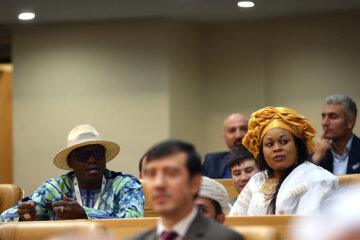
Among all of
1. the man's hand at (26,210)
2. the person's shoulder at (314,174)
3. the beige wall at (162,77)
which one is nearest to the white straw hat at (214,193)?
the person's shoulder at (314,174)

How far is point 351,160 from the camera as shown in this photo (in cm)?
634

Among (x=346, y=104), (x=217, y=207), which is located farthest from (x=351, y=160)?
(x=217, y=207)

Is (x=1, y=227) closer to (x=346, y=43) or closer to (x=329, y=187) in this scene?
(x=329, y=187)

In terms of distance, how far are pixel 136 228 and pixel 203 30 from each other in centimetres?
557

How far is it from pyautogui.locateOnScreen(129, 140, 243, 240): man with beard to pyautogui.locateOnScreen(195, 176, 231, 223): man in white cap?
65 cm

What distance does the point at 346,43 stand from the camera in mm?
8375

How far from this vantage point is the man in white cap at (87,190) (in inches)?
187

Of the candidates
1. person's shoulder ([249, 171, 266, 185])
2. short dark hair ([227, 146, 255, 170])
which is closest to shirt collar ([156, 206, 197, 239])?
person's shoulder ([249, 171, 266, 185])

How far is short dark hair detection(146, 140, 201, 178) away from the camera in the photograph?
8.21ft

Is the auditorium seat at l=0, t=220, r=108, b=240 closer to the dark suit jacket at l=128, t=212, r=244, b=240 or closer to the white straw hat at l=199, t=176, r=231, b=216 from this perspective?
the white straw hat at l=199, t=176, r=231, b=216

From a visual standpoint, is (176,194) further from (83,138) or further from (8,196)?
(8,196)

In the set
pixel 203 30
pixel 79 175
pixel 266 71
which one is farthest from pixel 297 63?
pixel 79 175

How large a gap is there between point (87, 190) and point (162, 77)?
3631 millimetres

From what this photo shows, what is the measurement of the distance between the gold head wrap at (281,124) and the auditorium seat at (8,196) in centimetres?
190
